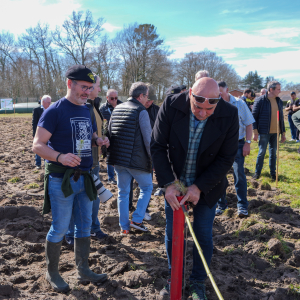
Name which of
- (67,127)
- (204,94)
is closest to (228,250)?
(204,94)

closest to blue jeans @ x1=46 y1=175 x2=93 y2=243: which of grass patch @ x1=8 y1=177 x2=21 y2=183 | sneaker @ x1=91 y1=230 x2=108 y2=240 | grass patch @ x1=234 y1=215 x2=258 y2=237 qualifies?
sneaker @ x1=91 y1=230 x2=108 y2=240

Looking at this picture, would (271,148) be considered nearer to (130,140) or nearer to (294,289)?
(130,140)

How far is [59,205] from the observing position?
9.06 feet

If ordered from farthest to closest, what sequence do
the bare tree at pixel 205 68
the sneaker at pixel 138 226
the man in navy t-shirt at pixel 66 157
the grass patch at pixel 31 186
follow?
the bare tree at pixel 205 68
the grass patch at pixel 31 186
the sneaker at pixel 138 226
the man in navy t-shirt at pixel 66 157

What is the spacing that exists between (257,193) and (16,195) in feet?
15.8

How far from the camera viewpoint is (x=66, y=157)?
2.57m

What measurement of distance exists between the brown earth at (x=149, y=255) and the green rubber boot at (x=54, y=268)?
0.07m

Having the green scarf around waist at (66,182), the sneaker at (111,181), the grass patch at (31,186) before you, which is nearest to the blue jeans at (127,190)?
the green scarf around waist at (66,182)

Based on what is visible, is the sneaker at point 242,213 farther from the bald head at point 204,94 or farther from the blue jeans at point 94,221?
the bald head at point 204,94

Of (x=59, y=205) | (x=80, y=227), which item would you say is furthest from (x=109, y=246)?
(x=59, y=205)

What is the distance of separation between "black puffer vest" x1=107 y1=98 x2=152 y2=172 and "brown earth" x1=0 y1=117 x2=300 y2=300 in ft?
3.60

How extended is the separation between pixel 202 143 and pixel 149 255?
1841 mm

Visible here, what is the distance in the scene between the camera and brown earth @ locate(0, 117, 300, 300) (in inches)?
116

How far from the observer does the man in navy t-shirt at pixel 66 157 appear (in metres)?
2.63
